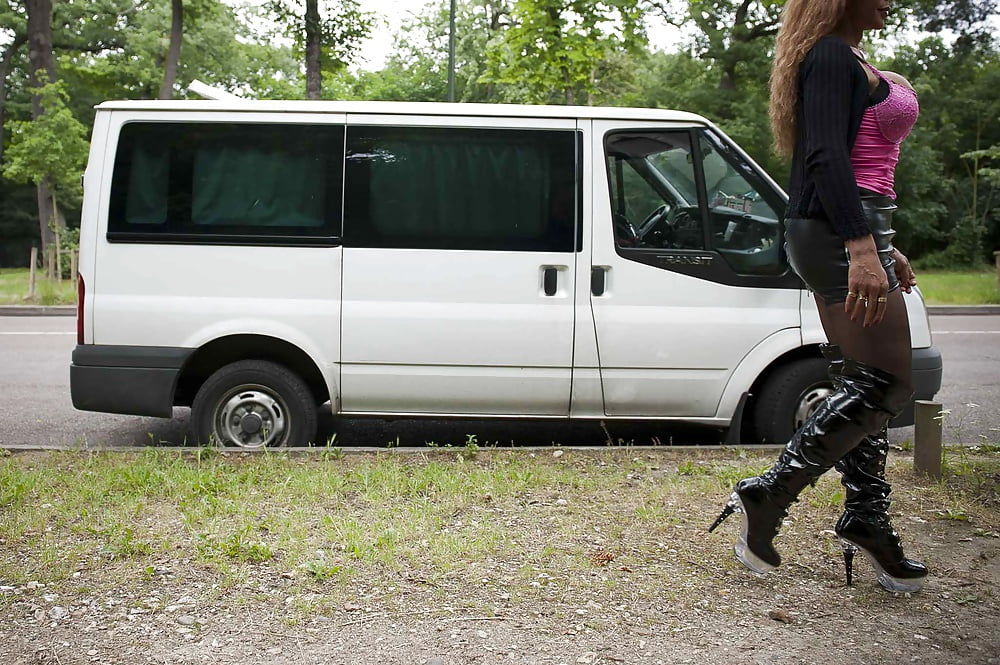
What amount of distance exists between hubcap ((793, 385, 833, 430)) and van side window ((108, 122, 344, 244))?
2864mm

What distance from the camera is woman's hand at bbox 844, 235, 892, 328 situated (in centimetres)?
317

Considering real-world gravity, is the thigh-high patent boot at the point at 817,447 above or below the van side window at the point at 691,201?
below

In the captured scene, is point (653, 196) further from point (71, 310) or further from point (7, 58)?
point (7, 58)

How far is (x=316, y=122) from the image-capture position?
5.66 metres

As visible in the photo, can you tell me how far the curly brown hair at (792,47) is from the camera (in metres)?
3.34

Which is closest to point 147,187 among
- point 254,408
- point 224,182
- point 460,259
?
point 224,182

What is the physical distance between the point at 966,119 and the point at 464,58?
18.7 m

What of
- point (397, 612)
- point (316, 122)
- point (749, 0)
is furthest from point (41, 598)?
point (749, 0)

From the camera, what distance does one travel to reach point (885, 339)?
3.32 metres

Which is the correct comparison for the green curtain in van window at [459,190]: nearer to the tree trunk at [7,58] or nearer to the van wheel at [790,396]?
the van wheel at [790,396]

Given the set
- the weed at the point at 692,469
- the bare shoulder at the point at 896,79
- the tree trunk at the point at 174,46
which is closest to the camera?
the bare shoulder at the point at 896,79

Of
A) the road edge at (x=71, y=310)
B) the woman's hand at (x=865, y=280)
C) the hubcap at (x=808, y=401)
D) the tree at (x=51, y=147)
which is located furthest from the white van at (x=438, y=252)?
the tree at (x=51, y=147)

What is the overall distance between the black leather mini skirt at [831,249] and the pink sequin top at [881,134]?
6 centimetres

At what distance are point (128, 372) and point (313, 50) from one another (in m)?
14.8
